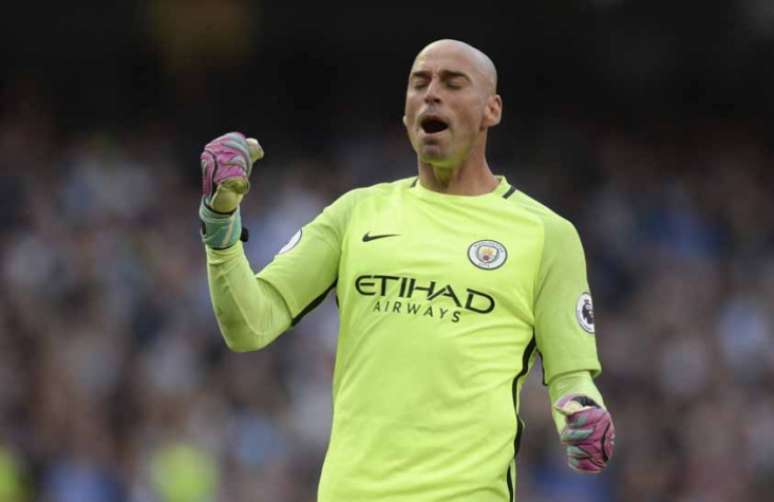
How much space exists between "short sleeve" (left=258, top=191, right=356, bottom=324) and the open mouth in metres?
0.38

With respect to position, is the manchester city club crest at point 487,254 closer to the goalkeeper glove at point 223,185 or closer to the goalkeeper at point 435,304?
the goalkeeper at point 435,304

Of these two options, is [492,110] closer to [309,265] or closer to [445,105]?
[445,105]

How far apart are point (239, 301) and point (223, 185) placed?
0.40 m

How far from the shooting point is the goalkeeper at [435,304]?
5082 mm

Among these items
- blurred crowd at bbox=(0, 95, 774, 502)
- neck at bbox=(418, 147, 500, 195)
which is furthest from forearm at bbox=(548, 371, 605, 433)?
→ blurred crowd at bbox=(0, 95, 774, 502)

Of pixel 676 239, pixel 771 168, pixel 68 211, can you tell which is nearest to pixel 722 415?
pixel 676 239

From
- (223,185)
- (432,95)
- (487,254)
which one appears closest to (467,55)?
(432,95)

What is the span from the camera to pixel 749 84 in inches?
658

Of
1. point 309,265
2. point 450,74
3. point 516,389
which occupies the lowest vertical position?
point 516,389

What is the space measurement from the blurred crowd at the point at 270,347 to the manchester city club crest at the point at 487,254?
7.34 meters

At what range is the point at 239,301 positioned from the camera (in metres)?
5.08

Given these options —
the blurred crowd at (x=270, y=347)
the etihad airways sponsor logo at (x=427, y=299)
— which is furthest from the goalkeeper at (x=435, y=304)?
the blurred crowd at (x=270, y=347)

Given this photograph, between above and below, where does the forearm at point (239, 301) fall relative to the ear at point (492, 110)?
below

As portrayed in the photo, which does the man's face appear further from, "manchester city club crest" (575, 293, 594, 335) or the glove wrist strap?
the glove wrist strap
